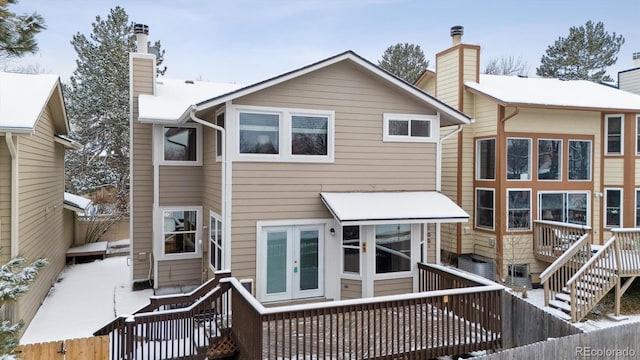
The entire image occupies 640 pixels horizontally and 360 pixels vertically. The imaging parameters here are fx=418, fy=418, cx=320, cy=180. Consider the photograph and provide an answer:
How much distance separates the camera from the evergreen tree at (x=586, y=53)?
90.3 feet

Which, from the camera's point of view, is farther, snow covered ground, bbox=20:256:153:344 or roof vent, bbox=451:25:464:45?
roof vent, bbox=451:25:464:45

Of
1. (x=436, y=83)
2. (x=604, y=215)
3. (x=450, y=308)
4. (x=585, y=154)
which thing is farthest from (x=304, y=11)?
(x=450, y=308)

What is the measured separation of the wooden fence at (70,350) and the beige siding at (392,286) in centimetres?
515

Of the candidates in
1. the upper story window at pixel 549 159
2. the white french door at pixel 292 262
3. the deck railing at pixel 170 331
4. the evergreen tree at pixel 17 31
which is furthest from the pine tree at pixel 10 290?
the upper story window at pixel 549 159

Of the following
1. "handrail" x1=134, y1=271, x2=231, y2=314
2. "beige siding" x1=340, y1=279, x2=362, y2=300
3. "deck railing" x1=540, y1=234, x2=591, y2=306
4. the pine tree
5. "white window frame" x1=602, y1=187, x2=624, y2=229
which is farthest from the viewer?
"white window frame" x1=602, y1=187, x2=624, y2=229

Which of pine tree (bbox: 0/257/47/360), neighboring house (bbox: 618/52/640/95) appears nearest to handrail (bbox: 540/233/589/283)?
pine tree (bbox: 0/257/47/360)

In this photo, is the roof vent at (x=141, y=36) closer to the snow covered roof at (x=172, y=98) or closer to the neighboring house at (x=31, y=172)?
the snow covered roof at (x=172, y=98)

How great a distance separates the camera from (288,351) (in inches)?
251

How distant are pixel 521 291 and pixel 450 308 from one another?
5953 mm

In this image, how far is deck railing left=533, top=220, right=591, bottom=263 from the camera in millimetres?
11742

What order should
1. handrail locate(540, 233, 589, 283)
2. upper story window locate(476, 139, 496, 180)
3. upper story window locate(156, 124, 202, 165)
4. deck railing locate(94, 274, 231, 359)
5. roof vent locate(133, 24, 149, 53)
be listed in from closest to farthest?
deck railing locate(94, 274, 231, 359) < handrail locate(540, 233, 589, 283) < upper story window locate(156, 124, 202, 165) < roof vent locate(133, 24, 149, 53) < upper story window locate(476, 139, 496, 180)

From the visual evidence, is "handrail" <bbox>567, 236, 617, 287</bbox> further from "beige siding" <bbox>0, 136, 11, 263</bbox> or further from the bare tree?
the bare tree

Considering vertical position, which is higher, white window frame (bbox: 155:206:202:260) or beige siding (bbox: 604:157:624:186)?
beige siding (bbox: 604:157:624:186)

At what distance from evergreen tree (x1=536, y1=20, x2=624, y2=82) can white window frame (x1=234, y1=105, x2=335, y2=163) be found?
26.5 meters
